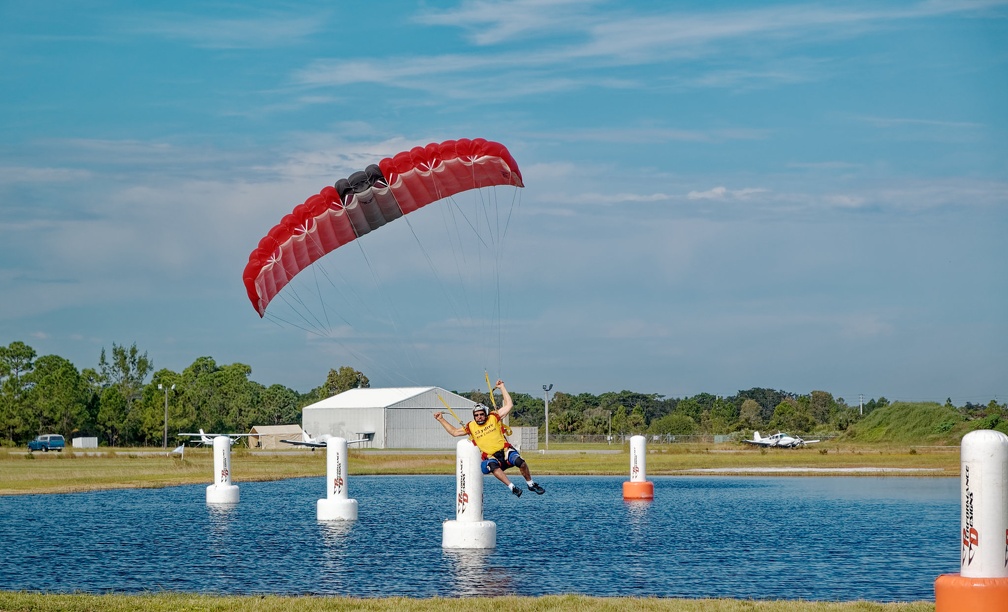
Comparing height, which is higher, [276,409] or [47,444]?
[276,409]

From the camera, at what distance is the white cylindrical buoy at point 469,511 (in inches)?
947

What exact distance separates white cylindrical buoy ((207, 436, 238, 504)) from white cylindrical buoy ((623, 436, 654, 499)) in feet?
44.2

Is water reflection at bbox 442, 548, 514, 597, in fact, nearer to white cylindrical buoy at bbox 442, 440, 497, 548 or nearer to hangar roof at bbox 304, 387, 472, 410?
white cylindrical buoy at bbox 442, 440, 497, 548

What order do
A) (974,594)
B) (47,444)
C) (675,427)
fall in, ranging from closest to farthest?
(974,594), (47,444), (675,427)

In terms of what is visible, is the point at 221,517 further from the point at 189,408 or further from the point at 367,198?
the point at 189,408

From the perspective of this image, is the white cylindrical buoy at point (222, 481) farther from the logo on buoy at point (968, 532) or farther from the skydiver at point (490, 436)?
the logo on buoy at point (968, 532)

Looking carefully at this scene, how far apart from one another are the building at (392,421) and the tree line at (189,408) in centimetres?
901

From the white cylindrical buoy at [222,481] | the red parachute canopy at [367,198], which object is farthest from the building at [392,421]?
the red parachute canopy at [367,198]

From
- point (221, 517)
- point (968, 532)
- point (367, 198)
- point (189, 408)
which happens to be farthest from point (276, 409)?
point (968, 532)

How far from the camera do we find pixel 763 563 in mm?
22703

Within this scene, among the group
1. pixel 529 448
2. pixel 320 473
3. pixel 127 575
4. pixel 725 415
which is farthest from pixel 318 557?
pixel 725 415

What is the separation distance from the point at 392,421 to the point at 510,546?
80933 millimetres

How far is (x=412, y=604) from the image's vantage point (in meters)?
16.5

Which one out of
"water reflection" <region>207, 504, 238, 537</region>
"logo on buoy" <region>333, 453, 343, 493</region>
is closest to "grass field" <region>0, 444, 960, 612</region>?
"water reflection" <region>207, 504, 238, 537</region>
